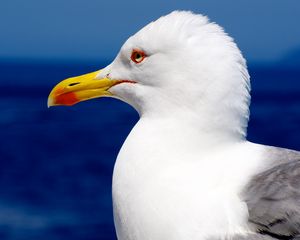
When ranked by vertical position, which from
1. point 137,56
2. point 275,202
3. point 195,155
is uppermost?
point 137,56

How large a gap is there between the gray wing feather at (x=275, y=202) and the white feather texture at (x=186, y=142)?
6 centimetres

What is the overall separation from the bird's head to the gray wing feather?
338mm

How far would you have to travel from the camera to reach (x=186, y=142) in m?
3.95

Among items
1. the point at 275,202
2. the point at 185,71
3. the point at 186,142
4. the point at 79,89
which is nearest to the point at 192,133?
the point at 186,142

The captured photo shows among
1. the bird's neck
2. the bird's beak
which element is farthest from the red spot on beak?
the bird's neck

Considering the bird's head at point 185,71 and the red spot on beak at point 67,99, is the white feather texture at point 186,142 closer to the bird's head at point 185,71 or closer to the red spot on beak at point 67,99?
the bird's head at point 185,71

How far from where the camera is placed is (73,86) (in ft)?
15.0

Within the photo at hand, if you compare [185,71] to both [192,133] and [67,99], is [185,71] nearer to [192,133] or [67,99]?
[192,133]

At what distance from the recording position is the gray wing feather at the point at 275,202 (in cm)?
361

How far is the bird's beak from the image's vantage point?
14.8ft

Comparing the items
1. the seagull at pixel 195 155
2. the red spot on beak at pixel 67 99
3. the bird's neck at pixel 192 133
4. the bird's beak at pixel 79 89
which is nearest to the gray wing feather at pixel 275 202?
the seagull at pixel 195 155

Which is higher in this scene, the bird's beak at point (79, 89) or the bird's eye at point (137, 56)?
the bird's eye at point (137, 56)

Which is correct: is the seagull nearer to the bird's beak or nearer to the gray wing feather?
the gray wing feather

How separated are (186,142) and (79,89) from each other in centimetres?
89
